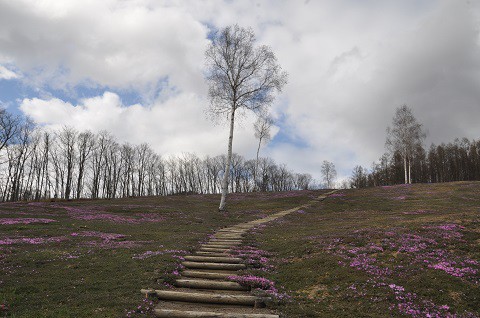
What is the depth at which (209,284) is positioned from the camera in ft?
31.5

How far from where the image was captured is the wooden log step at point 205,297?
27.3 feet

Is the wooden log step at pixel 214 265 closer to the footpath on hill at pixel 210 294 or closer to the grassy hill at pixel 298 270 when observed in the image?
the footpath on hill at pixel 210 294

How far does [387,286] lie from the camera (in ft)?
28.6

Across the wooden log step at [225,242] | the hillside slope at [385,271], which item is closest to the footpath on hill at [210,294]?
the hillside slope at [385,271]

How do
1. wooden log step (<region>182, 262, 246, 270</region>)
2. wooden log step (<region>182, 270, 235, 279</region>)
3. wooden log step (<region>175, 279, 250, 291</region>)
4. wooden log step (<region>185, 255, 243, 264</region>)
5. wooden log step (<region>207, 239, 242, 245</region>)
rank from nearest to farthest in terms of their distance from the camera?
wooden log step (<region>175, 279, 250, 291</region>) < wooden log step (<region>182, 270, 235, 279</region>) < wooden log step (<region>182, 262, 246, 270</region>) < wooden log step (<region>185, 255, 243, 264</region>) < wooden log step (<region>207, 239, 242, 245</region>)

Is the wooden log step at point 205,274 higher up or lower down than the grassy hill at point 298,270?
lower down

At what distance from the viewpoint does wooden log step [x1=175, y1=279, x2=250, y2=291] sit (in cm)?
947

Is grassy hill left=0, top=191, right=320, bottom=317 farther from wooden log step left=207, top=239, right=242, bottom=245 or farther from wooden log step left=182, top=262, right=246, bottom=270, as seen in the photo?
wooden log step left=207, top=239, right=242, bottom=245

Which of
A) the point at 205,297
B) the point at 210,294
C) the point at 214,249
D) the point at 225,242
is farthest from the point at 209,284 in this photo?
the point at 225,242

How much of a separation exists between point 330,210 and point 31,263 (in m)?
29.0

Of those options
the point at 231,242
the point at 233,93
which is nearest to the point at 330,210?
the point at 233,93

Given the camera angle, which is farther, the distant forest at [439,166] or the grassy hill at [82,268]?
the distant forest at [439,166]

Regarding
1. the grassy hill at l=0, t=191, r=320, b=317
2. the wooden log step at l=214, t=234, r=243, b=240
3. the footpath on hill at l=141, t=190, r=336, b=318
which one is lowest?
the footpath on hill at l=141, t=190, r=336, b=318

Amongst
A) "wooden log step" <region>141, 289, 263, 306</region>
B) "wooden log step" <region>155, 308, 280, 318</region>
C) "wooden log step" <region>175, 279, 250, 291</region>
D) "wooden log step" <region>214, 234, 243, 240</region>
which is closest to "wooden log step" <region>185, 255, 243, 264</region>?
"wooden log step" <region>175, 279, 250, 291</region>
